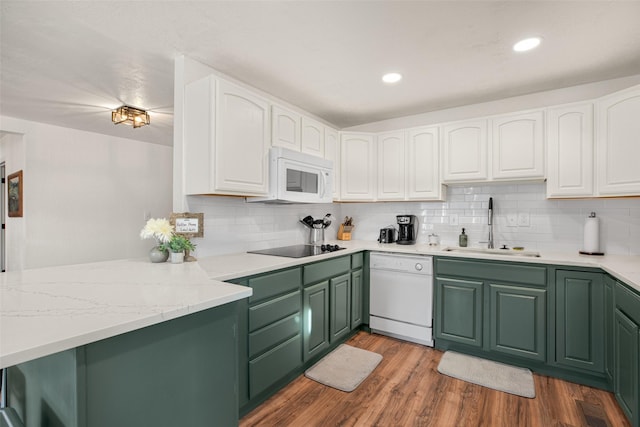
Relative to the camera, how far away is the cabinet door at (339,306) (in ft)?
8.77

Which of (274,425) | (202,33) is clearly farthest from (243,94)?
(274,425)

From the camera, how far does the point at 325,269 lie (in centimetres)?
259

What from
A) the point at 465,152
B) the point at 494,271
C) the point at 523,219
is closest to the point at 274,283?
the point at 494,271

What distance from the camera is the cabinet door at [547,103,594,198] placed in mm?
2447

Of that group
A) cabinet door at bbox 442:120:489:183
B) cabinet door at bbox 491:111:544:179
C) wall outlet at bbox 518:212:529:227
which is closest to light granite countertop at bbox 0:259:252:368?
cabinet door at bbox 442:120:489:183

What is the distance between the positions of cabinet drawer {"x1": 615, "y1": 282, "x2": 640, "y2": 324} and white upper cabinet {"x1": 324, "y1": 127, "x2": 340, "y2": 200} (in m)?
2.36

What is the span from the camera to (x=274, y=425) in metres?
1.85

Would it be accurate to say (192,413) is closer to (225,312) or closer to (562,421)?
(225,312)

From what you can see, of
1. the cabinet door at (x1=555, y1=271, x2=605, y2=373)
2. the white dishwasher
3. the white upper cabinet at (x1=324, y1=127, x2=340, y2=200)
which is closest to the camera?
the cabinet door at (x1=555, y1=271, x2=605, y2=373)

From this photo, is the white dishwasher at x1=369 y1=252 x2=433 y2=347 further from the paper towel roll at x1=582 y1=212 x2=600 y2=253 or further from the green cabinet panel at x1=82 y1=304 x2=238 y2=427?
the green cabinet panel at x1=82 y1=304 x2=238 y2=427

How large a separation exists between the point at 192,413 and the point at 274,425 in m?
0.92

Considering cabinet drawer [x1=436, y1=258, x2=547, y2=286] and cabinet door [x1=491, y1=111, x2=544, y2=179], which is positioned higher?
cabinet door [x1=491, y1=111, x2=544, y2=179]

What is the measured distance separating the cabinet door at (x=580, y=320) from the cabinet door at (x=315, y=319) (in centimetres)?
173

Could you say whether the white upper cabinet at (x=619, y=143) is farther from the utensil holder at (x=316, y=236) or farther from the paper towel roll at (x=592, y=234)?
the utensil holder at (x=316, y=236)
